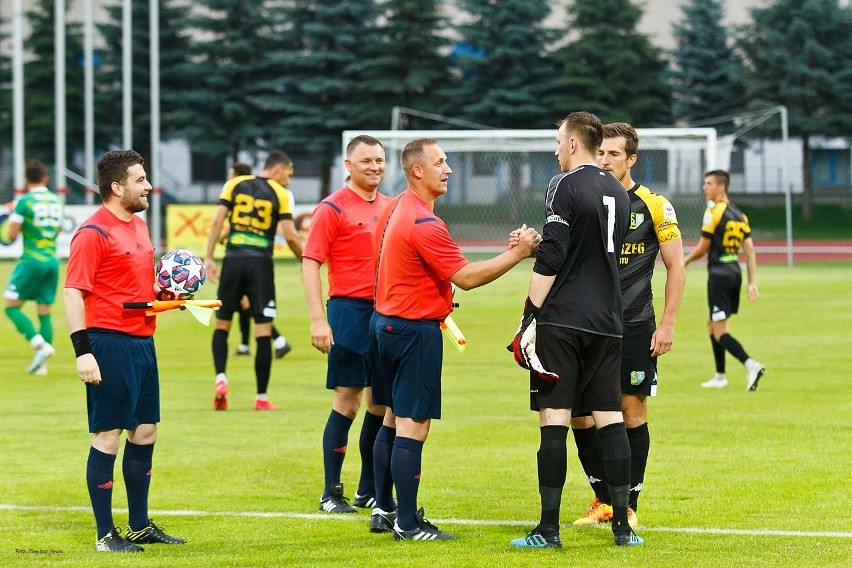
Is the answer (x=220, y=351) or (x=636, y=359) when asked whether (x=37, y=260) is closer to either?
(x=220, y=351)

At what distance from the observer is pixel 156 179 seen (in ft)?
142

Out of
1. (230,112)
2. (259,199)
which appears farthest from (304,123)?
(259,199)

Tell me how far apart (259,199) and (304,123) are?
40.8 m

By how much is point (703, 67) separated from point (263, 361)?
155ft

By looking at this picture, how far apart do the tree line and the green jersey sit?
37909mm

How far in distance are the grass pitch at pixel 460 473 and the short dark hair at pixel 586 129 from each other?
206cm

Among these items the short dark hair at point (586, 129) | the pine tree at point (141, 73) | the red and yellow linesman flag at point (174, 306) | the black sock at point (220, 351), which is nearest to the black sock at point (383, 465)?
the red and yellow linesman flag at point (174, 306)

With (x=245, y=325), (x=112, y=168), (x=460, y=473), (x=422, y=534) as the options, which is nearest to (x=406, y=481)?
(x=422, y=534)

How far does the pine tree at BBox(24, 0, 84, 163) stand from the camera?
55.2 metres

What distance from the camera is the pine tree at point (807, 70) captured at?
176 ft

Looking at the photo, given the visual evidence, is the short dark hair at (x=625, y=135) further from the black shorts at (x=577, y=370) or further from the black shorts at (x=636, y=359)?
the black shorts at (x=577, y=370)

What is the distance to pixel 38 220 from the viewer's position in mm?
15438

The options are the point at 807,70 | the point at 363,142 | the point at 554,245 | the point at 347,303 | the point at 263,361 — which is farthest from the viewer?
the point at 807,70

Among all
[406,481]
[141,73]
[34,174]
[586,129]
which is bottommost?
[406,481]
